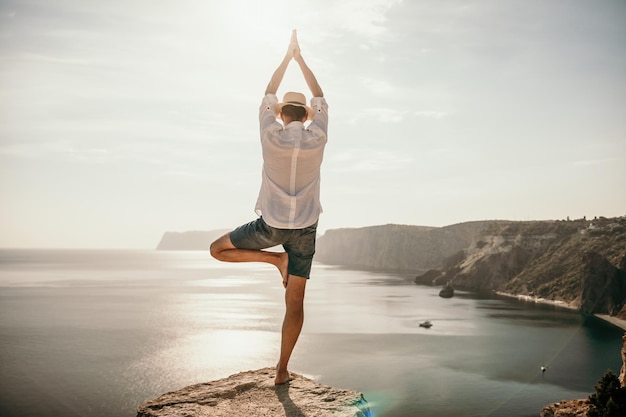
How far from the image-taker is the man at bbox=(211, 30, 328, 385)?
3535mm

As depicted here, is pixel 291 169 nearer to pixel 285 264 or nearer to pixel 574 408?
pixel 285 264

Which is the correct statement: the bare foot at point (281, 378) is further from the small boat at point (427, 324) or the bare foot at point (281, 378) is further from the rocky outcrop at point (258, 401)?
the small boat at point (427, 324)

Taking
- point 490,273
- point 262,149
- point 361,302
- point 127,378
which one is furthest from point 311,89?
point 490,273

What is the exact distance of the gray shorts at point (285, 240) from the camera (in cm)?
380

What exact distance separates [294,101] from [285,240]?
1.19 meters

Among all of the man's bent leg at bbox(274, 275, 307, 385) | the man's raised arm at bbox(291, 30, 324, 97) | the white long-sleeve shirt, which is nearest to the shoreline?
the man's bent leg at bbox(274, 275, 307, 385)

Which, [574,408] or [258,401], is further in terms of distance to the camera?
[574,408]

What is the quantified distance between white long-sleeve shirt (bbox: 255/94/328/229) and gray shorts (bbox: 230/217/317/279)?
5.9 inches

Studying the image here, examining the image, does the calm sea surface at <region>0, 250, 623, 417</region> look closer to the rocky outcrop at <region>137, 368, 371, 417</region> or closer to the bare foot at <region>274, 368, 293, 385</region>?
the bare foot at <region>274, 368, 293, 385</region>

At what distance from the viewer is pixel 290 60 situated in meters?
4.12

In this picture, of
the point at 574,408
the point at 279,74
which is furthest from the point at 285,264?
the point at 574,408

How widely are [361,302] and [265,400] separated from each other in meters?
95.3

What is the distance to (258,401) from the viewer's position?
13.5ft

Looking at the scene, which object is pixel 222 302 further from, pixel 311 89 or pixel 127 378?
pixel 311 89
